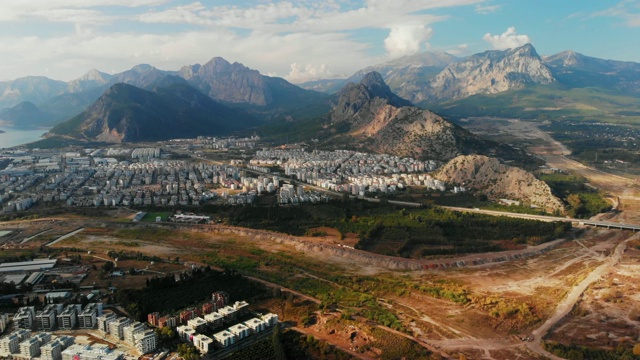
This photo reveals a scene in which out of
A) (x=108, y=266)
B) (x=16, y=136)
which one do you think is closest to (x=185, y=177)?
(x=108, y=266)

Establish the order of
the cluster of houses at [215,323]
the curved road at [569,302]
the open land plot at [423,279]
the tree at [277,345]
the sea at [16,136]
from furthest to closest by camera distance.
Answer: the sea at [16,136]
the open land plot at [423,279]
the curved road at [569,302]
the cluster of houses at [215,323]
the tree at [277,345]

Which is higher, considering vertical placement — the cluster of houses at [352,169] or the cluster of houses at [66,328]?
the cluster of houses at [352,169]

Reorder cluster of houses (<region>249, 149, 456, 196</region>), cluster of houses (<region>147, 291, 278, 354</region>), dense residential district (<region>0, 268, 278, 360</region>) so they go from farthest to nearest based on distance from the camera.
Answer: cluster of houses (<region>249, 149, 456, 196</region>)
cluster of houses (<region>147, 291, 278, 354</region>)
dense residential district (<region>0, 268, 278, 360</region>)

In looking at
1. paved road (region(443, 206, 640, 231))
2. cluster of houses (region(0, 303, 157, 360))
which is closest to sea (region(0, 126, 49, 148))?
cluster of houses (region(0, 303, 157, 360))

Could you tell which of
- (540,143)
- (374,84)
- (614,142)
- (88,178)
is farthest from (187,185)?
(374,84)

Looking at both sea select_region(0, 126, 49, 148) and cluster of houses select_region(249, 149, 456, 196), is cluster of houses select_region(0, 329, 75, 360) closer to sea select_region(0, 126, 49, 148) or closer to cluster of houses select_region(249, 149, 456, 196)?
cluster of houses select_region(249, 149, 456, 196)

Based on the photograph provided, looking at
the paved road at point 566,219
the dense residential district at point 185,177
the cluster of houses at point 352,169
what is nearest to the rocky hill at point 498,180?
the cluster of houses at point 352,169

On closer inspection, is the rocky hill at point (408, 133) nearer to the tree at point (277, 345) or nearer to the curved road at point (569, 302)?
the curved road at point (569, 302)
